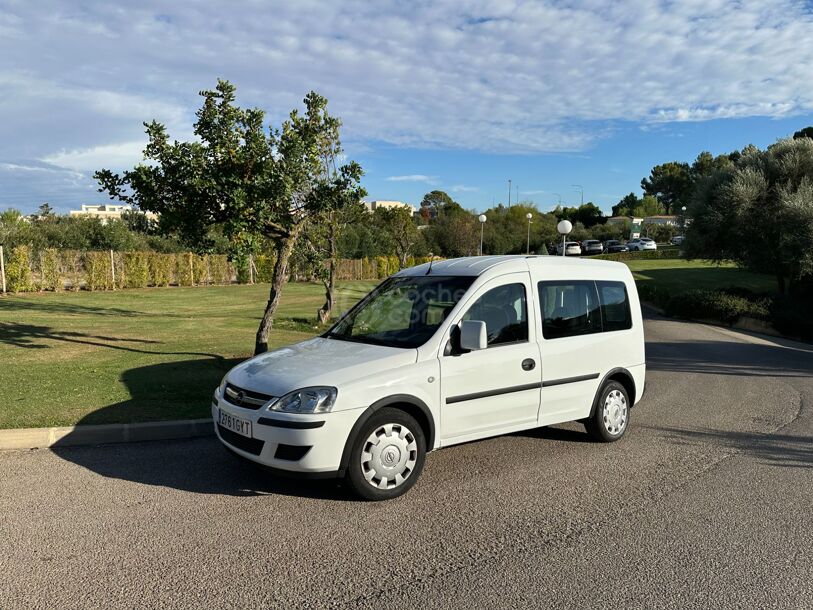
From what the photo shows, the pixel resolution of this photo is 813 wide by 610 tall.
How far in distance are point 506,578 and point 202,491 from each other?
2.52 metres

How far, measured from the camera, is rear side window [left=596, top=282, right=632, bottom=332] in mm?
6230

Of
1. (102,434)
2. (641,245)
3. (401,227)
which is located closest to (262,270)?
(401,227)

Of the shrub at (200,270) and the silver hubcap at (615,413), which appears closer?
the silver hubcap at (615,413)

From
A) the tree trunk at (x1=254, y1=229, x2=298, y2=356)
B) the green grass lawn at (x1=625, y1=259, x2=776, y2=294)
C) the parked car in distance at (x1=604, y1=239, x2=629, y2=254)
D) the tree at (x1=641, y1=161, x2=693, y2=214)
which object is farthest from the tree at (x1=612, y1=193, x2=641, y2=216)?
the tree trunk at (x1=254, y1=229, x2=298, y2=356)

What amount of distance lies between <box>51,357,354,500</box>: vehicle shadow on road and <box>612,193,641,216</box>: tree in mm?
131895

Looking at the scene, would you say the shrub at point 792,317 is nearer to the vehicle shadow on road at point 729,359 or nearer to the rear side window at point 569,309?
the vehicle shadow on road at point 729,359

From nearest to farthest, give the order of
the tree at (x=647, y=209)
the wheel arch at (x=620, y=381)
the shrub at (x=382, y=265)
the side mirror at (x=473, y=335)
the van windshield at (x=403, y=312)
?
the side mirror at (x=473, y=335)
the van windshield at (x=403, y=312)
the wheel arch at (x=620, y=381)
the shrub at (x=382, y=265)
the tree at (x=647, y=209)

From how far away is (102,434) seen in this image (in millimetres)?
5906

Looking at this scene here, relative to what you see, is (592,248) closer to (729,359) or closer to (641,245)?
(641,245)

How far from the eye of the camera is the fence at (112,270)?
23.2 metres

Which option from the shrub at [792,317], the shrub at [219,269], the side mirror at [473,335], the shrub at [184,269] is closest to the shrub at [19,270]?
the shrub at [184,269]

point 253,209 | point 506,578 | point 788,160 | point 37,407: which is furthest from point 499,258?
point 788,160

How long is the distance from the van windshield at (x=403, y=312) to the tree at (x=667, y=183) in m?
124

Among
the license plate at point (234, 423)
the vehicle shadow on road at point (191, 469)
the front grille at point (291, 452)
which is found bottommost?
the vehicle shadow on road at point (191, 469)
